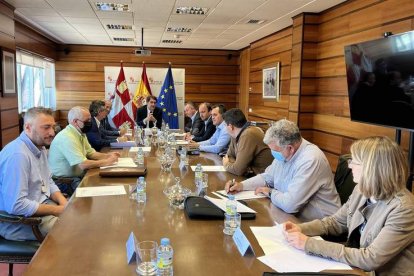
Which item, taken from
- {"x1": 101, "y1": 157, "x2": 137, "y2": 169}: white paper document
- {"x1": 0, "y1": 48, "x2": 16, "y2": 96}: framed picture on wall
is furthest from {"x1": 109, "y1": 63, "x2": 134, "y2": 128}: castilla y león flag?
{"x1": 101, "y1": 157, "x2": 137, "y2": 169}: white paper document

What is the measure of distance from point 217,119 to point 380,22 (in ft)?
7.04

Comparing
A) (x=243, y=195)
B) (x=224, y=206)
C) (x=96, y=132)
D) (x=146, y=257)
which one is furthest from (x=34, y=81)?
(x=146, y=257)

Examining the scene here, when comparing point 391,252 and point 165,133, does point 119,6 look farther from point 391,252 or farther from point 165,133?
Answer: point 391,252

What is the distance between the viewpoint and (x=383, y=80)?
3410 mm

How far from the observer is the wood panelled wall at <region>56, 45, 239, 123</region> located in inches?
370

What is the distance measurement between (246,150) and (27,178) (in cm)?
168

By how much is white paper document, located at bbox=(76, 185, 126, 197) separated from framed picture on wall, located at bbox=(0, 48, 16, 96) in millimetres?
3362

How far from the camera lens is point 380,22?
407 centimetres

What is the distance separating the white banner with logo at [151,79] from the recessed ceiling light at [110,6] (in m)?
4.02

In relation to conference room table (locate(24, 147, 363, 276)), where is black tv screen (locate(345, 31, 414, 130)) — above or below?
above

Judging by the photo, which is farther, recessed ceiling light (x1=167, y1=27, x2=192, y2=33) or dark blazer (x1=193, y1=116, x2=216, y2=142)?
recessed ceiling light (x1=167, y1=27, x2=192, y2=33)

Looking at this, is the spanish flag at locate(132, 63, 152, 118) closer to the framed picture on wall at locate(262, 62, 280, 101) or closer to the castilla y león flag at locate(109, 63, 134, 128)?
the castilla y león flag at locate(109, 63, 134, 128)

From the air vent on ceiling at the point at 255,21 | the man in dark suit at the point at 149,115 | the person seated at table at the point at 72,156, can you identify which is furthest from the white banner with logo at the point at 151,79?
the person seated at table at the point at 72,156

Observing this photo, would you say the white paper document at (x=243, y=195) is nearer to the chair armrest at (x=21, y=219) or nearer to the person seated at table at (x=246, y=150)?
the person seated at table at (x=246, y=150)
